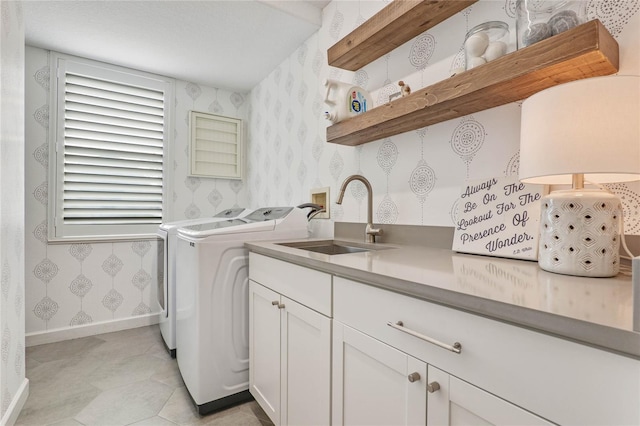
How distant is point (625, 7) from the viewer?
89cm

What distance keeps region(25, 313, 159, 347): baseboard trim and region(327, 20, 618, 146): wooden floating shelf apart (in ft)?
8.99

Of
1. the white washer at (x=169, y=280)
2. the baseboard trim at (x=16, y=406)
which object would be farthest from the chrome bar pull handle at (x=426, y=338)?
the baseboard trim at (x=16, y=406)

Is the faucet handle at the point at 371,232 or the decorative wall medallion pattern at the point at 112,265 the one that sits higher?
the faucet handle at the point at 371,232

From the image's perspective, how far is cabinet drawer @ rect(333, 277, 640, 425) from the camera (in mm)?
453

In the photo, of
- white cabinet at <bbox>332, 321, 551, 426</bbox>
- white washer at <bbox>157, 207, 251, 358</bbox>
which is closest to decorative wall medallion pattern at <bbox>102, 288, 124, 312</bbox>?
white washer at <bbox>157, 207, 251, 358</bbox>

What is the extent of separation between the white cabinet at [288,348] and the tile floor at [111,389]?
1.10 ft

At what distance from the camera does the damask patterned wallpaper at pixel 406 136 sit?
1.12 m

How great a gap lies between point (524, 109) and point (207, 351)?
5.59 ft

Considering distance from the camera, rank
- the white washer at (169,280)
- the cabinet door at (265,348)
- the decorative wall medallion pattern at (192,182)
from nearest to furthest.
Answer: the cabinet door at (265,348)
the white washer at (169,280)
the decorative wall medallion pattern at (192,182)

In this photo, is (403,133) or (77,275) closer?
(403,133)

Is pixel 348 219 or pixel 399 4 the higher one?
pixel 399 4

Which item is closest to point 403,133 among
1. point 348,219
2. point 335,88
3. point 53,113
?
point 335,88

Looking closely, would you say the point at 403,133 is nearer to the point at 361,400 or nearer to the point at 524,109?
the point at 524,109

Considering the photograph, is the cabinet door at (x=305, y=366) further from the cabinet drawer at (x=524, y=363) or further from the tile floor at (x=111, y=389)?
the tile floor at (x=111, y=389)
